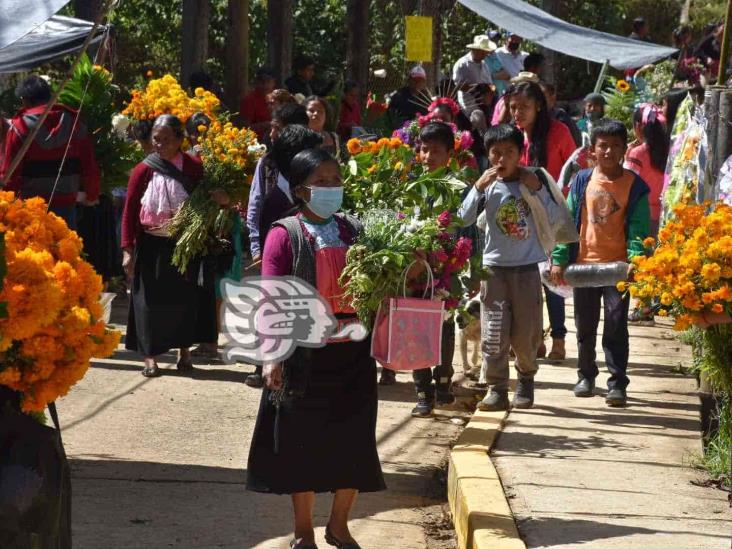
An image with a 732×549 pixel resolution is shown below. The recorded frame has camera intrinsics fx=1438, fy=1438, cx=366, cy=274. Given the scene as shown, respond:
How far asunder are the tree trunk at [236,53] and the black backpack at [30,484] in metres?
16.7

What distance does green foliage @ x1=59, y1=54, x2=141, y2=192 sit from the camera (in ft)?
39.4

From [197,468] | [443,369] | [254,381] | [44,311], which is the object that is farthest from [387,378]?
[44,311]

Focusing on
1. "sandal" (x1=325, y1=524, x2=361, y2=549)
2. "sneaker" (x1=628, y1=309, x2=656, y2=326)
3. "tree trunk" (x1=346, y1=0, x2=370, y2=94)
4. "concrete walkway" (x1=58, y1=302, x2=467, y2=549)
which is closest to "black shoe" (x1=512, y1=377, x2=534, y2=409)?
"concrete walkway" (x1=58, y1=302, x2=467, y2=549)

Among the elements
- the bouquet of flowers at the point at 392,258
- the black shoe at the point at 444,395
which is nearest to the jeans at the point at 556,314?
the black shoe at the point at 444,395

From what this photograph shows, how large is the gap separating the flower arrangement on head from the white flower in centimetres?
748

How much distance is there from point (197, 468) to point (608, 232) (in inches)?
119

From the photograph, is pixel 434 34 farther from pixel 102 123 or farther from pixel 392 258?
pixel 392 258

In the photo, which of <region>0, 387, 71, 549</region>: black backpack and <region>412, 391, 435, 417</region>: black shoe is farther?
<region>412, 391, 435, 417</region>: black shoe

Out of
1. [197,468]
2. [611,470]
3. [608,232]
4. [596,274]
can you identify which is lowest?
[197,468]

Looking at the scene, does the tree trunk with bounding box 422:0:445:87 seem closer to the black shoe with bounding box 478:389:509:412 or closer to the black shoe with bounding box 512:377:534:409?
the black shoe with bounding box 512:377:534:409

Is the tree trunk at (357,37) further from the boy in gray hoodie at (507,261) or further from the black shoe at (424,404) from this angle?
the boy in gray hoodie at (507,261)

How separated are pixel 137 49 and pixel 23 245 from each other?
26170 mm

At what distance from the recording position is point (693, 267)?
623 cm

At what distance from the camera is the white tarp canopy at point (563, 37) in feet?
40.5
